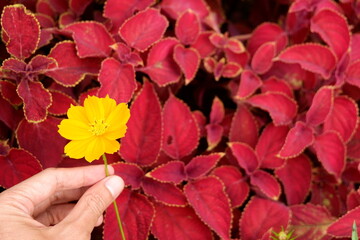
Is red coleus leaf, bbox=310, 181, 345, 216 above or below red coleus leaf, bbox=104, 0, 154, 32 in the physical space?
below

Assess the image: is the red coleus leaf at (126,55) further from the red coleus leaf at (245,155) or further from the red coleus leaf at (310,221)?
the red coleus leaf at (310,221)

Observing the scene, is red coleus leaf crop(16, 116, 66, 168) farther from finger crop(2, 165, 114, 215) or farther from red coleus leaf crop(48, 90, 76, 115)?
finger crop(2, 165, 114, 215)

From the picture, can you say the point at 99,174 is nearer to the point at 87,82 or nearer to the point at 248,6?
the point at 87,82

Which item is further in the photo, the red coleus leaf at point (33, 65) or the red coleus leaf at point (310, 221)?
the red coleus leaf at point (310, 221)

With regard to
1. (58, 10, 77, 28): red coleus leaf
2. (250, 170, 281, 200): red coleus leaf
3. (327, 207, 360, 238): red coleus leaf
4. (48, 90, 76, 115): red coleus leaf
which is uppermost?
(58, 10, 77, 28): red coleus leaf

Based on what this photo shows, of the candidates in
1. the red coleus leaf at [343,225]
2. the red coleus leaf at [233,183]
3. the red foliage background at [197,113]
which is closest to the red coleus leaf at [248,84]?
the red foliage background at [197,113]

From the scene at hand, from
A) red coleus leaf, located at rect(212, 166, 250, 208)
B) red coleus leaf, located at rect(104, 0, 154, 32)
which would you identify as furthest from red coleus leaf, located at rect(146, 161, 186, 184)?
red coleus leaf, located at rect(104, 0, 154, 32)
